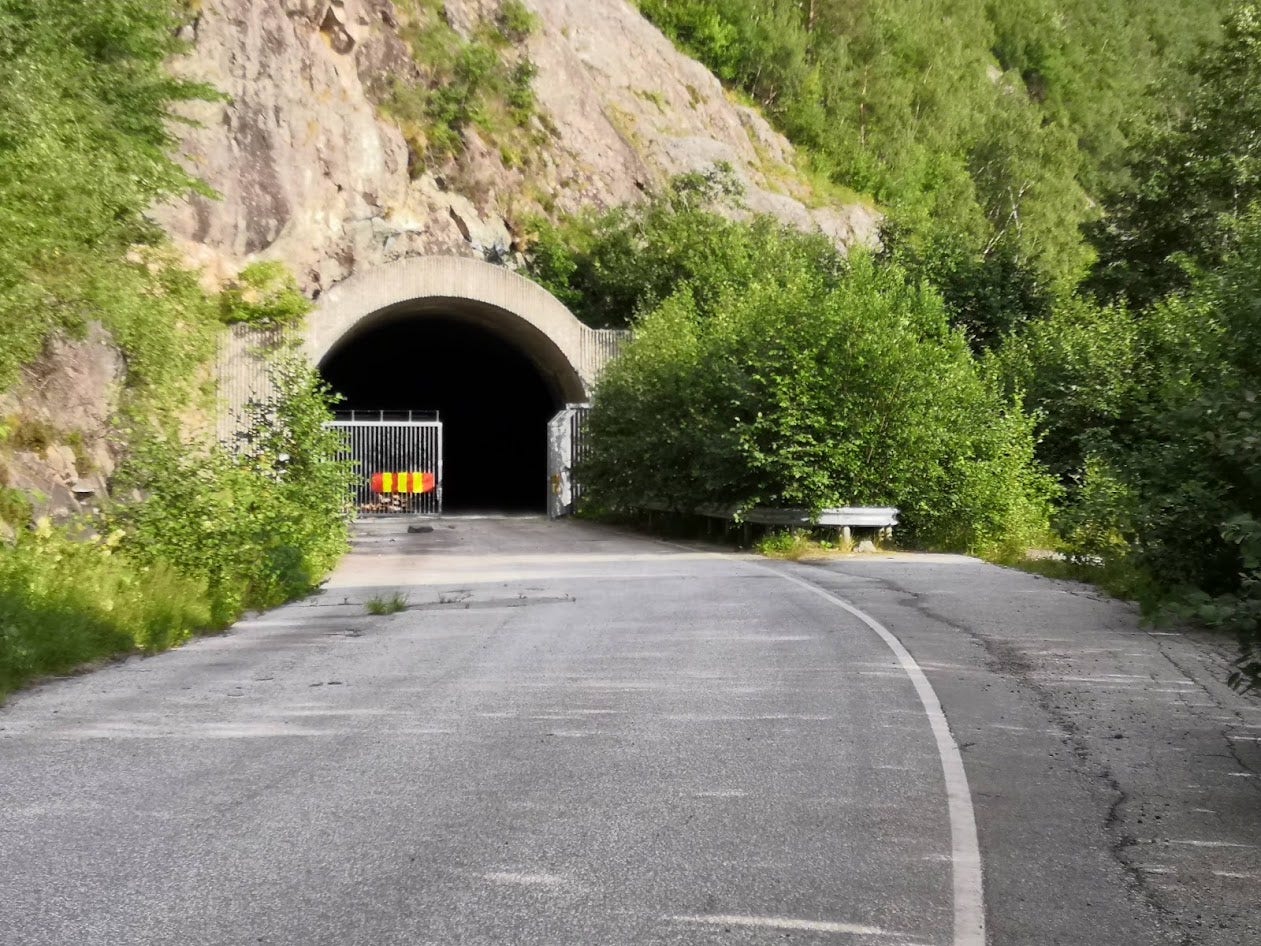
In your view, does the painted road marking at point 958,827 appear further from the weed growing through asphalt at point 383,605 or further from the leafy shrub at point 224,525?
the leafy shrub at point 224,525

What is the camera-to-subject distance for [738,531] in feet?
97.3

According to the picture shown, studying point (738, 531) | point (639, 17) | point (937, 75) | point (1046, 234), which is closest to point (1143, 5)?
point (937, 75)

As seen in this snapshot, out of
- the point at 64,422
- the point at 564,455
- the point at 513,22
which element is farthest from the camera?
the point at 513,22

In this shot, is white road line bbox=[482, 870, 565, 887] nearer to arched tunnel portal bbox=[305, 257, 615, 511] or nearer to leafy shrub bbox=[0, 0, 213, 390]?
leafy shrub bbox=[0, 0, 213, 390]

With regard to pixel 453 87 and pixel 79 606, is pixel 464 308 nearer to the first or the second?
pixel 453 87

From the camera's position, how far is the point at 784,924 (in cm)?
448

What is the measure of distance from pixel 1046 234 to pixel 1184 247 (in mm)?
48050

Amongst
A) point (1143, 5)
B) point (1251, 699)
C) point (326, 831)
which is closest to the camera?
point (326, 831)

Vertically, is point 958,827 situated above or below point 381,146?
below

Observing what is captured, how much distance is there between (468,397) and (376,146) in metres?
17.7

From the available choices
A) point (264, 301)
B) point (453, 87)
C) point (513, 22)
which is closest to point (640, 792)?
point (264, 301)

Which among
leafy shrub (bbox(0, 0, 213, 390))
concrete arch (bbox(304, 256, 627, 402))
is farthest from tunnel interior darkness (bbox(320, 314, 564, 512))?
leafy shrub (bbox(0, 0, 213, 390))

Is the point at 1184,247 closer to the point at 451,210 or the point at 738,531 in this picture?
the point at 738,531


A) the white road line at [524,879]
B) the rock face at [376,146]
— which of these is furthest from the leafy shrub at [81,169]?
the white road line at [524,879]
